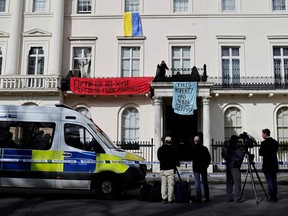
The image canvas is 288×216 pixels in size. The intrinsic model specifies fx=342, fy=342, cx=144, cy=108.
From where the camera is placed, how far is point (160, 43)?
71.8 ft

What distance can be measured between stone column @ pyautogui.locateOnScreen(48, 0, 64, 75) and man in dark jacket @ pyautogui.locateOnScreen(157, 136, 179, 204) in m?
13.8

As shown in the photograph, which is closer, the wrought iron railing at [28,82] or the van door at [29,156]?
the van door at [29,156]

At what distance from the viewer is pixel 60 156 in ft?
34.1

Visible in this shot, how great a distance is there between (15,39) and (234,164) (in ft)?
57.9

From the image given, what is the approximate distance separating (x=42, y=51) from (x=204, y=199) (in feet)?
53.3

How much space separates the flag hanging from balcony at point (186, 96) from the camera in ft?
61.8

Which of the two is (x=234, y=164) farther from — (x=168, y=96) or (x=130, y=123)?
(x=130, y=123)

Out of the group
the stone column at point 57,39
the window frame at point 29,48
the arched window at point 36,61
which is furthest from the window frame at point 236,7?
the arched window at point 36,61

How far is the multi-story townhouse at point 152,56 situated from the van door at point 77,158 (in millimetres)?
10273

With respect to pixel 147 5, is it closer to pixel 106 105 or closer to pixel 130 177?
pixel 106 105

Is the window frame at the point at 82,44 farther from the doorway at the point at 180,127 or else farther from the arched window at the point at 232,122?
the arched window at the point at 232,122

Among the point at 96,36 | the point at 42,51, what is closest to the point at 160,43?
the point at 96,36

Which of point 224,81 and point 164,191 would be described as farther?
point 224,81

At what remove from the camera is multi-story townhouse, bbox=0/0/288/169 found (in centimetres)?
2088
